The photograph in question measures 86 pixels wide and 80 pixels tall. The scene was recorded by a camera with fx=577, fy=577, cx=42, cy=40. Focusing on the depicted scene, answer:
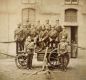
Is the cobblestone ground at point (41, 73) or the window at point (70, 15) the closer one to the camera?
the cobblestone ground at point (41, 73)

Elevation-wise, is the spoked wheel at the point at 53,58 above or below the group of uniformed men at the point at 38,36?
below

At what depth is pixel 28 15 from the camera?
18.7 ft

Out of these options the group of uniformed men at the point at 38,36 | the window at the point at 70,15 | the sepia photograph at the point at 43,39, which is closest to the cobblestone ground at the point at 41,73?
the sepia photograph at the point at 43,39

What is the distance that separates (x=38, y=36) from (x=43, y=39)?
0.07 meters

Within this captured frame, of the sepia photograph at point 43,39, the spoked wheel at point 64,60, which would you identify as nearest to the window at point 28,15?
the sepia photograph at point 43,39

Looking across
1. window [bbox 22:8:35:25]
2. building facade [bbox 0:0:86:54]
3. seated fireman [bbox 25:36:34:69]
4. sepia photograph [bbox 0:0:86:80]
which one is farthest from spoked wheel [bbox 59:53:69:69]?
window [bbox 22:8:35:25]

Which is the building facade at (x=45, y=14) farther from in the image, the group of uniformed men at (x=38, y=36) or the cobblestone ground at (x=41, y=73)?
the cobblestone ground at (x=41, y=73)

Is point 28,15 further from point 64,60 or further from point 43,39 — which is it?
point 64,60

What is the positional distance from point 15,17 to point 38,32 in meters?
0.27

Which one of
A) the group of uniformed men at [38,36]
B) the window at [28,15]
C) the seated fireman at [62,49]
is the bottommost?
the seated fireman at [62,49]

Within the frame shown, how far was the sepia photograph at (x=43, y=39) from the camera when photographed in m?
5.66

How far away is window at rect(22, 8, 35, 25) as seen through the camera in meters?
5.69

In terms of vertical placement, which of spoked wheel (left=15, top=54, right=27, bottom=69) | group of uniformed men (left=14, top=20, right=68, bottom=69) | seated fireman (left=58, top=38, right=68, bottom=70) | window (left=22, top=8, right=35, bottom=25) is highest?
window (left=22, top=8, right=35, bottom=25)

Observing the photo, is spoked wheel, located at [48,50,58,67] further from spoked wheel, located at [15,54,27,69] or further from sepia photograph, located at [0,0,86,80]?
spoked wheel, located at [15,54,27,69]
